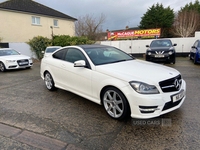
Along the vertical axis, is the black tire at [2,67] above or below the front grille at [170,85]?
below

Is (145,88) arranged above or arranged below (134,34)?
below

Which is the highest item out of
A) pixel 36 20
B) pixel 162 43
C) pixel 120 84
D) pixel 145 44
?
pixel 36 20

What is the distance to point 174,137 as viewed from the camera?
2482 mm

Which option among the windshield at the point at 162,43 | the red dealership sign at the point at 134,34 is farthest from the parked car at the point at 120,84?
the red dealership sign at the point at 134,34

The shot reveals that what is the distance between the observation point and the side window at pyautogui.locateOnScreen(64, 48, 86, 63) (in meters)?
3.89

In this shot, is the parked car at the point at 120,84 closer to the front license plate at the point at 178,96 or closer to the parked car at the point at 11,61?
the front license plate at the point at 178,96

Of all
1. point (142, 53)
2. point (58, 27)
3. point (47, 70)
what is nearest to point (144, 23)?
point (58, 27)

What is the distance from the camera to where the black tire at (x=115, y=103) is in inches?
111

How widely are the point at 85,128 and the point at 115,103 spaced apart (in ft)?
2.43

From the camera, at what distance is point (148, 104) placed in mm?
2586

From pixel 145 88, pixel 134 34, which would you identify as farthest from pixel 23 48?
pixel 145 88

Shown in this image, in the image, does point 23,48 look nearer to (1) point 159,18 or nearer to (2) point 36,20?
(2) point 36,20

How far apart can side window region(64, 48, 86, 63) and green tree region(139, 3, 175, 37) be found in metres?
39.5

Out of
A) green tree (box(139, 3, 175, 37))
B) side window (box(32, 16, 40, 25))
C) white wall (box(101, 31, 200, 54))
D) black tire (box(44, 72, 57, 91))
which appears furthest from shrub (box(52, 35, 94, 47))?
green tree (box(139, 3, 175, 37))
